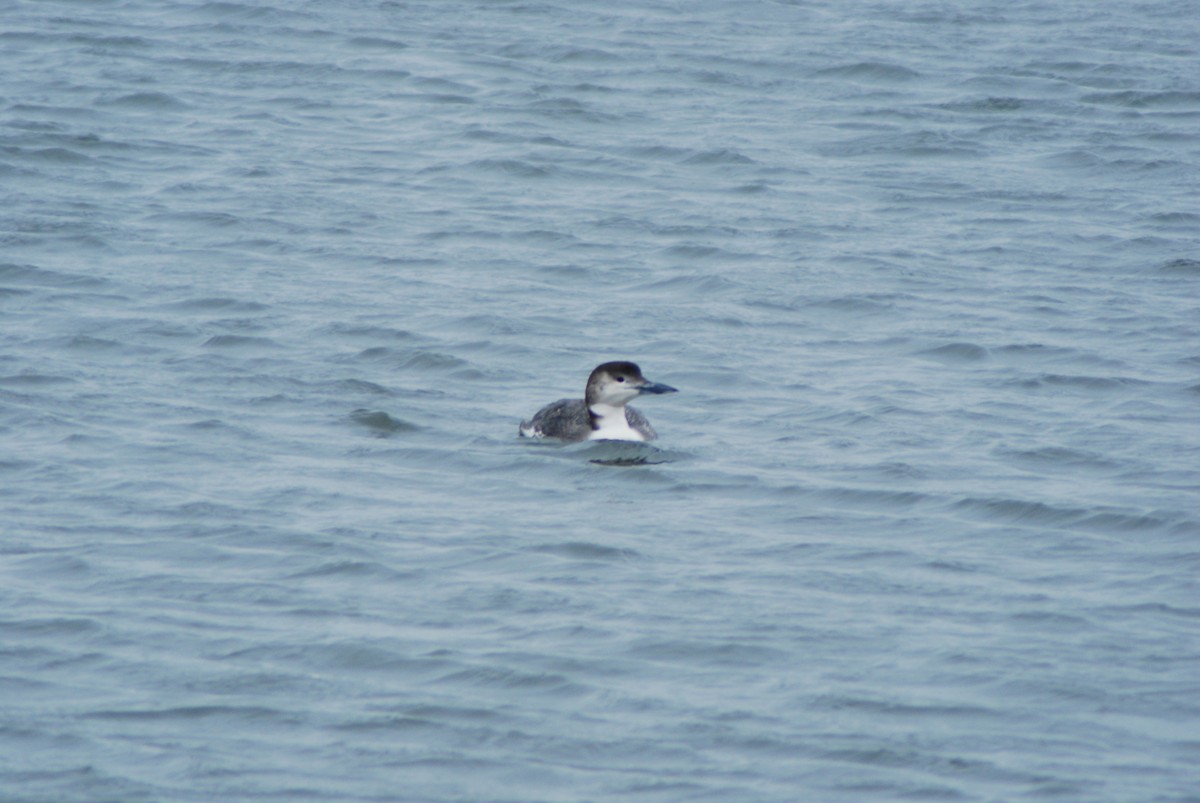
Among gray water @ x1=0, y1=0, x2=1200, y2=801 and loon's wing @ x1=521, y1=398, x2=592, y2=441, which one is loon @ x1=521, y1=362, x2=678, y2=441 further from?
gray water @ x1=0, y1=0, x2=1200, y2=801

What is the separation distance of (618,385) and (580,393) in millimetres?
1368

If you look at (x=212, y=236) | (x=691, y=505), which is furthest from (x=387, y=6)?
(x=691, y=505)

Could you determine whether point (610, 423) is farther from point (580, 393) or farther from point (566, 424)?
point (580, 393)

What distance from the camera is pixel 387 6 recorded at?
85.3ft

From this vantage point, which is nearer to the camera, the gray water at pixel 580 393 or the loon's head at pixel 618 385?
the gray water at pixel 580 393

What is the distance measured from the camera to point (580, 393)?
14047 mm

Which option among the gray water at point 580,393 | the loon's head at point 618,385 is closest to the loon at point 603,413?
the loon's head at point 618,385

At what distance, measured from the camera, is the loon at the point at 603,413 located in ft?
41.7

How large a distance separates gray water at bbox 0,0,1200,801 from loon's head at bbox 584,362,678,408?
389 mm

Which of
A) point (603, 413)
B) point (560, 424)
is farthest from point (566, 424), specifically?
point (603, 413)

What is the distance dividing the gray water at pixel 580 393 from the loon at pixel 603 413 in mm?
202

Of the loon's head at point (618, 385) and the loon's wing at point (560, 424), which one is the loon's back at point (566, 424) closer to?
the loon's wing at point (560, 424)

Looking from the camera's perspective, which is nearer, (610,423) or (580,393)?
(610,423)

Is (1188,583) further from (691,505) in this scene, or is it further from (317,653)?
(317,653)
